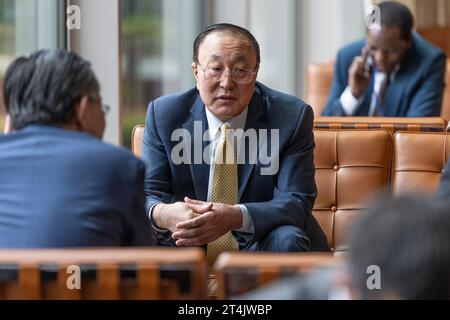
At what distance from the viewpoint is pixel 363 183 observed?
361cm

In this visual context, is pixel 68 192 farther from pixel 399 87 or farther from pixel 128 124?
pixel 399 87

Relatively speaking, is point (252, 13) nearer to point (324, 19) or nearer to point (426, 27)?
point (324, 19)

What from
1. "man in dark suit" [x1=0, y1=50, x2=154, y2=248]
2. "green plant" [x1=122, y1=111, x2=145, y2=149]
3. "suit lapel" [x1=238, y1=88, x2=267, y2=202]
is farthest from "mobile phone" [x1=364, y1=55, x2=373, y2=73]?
"man in dark suit" [x1=0, y1=50, x2=154, y2=248]

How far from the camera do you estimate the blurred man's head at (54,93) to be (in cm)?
234

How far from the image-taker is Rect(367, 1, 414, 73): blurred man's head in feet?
18.5

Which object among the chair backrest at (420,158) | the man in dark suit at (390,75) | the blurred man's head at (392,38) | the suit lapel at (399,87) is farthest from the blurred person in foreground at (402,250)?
the blurred man's head at (392,38)

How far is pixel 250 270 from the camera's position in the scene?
5.51 feet

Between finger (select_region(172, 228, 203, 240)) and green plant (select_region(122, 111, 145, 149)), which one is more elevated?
green plant (select_region(122, 111, 145, 149))

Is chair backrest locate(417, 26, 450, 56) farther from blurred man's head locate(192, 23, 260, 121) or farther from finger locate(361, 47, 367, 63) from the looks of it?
blurred man's head locate(192, 23, 260, 121)

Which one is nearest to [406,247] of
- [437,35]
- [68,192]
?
[68,192]

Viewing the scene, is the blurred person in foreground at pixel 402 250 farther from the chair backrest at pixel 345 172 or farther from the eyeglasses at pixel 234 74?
the chair backrest at pixel 345 172

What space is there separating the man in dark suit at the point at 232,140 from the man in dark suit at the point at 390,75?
210cm

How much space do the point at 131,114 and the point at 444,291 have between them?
15.0 feet

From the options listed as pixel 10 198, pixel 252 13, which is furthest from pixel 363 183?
pixel 252 13
